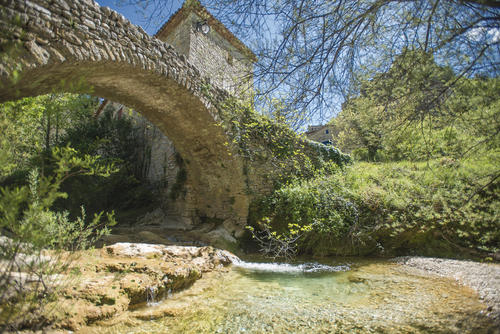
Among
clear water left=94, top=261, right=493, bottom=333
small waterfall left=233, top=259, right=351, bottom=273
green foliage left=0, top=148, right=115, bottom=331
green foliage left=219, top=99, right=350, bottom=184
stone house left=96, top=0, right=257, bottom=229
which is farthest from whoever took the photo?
stone house left=96, top=0, right=257, bottom=229

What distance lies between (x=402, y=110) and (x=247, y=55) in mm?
1675

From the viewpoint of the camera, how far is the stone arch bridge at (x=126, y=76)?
8.79 ft

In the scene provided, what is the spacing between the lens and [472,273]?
10.7ft

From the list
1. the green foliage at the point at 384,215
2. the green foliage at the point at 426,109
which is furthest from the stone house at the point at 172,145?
the green foliage at the point at 426,109

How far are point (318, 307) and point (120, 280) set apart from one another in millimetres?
1897

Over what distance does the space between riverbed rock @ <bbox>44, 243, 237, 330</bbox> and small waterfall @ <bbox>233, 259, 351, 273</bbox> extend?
28.5 inches

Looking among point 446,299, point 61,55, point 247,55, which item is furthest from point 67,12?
point 446,299

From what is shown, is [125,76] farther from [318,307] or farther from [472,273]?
[472,273]

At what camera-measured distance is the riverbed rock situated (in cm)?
182

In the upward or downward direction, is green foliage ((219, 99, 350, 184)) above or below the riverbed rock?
above

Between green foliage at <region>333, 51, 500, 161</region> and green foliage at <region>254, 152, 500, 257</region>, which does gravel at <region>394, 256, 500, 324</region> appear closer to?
green foliage at <region>254, 152, 500, 257</region>

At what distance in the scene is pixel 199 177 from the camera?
25.2 ft

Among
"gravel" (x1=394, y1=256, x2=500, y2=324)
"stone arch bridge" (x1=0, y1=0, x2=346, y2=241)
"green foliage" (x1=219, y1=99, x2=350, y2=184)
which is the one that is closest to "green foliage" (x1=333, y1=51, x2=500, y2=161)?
"gravel" (x1=394, y1=256, x2=500, y2=324)

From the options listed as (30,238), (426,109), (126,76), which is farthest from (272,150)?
(30,238)
